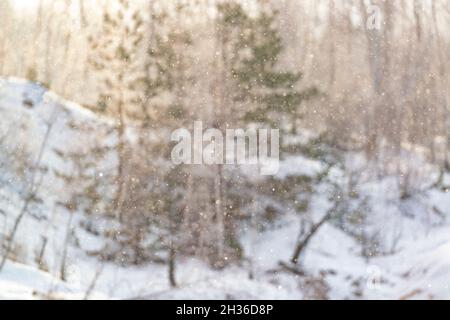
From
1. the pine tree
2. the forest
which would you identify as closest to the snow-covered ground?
the forest

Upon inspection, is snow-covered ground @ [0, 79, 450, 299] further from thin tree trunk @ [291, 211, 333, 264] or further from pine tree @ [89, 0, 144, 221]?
pine tree @ [89, 0, 144, 221]

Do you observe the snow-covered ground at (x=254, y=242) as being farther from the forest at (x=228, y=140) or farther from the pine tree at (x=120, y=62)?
the pine tree at (x=120, y=62)

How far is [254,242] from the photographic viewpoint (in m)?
5.62

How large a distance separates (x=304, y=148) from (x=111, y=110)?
6.39ft

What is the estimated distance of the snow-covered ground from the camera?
481cm

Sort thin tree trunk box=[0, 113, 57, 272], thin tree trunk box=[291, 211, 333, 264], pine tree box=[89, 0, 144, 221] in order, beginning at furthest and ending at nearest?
thin tree trunk box=[291, 211, 333, 264] < pine tree box=[89, 0, 144, 221] < thin tree trunk box=[0, 113, 57, 272]

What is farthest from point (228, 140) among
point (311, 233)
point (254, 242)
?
point (311, 233)

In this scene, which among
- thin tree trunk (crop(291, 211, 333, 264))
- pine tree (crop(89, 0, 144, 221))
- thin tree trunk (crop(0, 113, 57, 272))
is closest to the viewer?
thin tree trunk (crop(0, 113, 57, 272))

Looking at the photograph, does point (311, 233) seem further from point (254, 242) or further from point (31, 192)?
point (31, 192)

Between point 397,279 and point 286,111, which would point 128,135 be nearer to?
point 286,111

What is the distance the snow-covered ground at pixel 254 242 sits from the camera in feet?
15.8

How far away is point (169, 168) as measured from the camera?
218 inches


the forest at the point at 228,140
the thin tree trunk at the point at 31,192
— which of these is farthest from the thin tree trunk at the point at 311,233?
the thin tree trunk at the point at 31,192

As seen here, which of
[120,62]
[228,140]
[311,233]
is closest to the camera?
[120,62]
